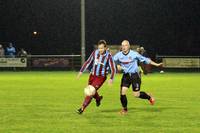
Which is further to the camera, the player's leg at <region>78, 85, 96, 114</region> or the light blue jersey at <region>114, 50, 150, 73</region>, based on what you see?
the light blue jersey at <region>114, 50, 150, 73</region>

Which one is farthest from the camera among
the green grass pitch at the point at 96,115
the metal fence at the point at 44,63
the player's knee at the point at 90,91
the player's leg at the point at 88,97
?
the metal fence at the point at 44,63

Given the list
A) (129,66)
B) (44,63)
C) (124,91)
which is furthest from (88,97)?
(44,63)

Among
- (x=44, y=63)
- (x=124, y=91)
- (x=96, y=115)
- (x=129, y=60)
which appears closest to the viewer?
(x=96, y=115)

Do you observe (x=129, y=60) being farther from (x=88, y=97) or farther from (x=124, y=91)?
(x=88, y=97)

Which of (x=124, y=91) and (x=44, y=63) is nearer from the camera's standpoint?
(x=124, y=91)

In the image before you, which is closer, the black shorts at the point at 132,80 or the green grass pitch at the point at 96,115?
the green grass pitch at the point at 96,115

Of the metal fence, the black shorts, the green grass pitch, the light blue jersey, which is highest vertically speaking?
the light blue jersey

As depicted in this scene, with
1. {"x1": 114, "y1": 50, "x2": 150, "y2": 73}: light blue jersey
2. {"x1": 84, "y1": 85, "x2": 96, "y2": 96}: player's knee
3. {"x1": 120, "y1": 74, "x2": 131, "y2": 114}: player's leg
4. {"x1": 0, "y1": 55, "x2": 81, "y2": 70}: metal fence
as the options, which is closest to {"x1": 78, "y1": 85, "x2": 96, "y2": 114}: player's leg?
{"x1": 84, "y1": 85, "x2": 96, "y2": 96}: player's knee

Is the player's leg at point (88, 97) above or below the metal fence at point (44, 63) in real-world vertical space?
above

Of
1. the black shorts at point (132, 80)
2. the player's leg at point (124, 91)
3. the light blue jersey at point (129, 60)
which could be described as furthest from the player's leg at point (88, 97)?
the light blue jersey at point (129, 60)

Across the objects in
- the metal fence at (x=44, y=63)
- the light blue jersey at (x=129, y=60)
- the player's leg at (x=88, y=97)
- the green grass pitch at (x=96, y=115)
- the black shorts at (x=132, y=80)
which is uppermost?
the light blue jersey at (x=129, y=60)

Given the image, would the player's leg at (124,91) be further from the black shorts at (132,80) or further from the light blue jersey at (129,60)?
the light blue jersey at (129,60)

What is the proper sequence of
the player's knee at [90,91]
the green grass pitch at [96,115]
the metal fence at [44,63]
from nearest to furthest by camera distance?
the green grass pitch at [96,115], the player's knee at [90,91], the metal fence at [44,63]

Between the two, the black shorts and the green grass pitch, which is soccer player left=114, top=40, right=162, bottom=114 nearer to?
the black shorts
